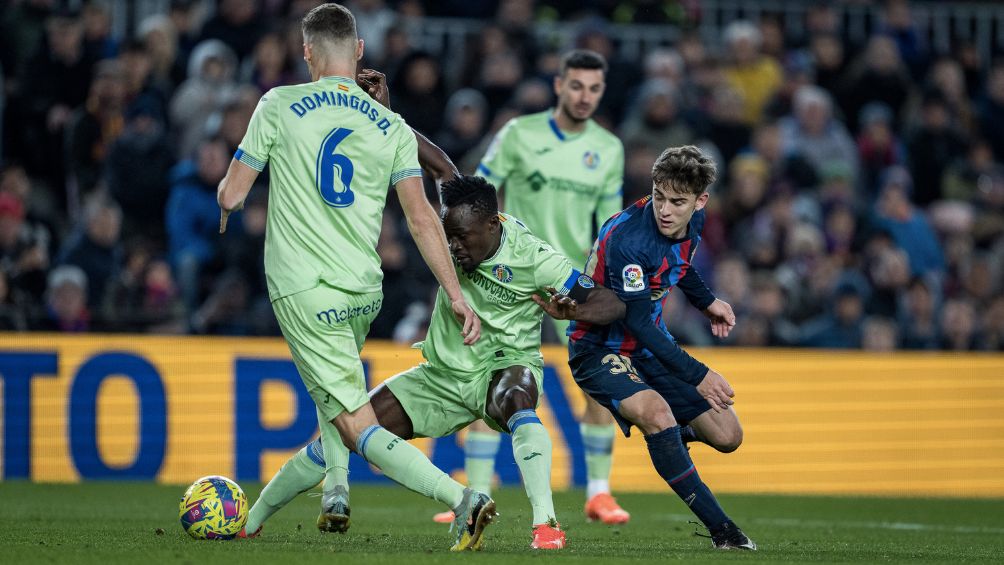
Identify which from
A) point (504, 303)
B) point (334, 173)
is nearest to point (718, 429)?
point (504, 303)

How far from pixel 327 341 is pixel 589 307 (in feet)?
4.35

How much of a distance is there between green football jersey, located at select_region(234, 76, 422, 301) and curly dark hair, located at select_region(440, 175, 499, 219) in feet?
1.91

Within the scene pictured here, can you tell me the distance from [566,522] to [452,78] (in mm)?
7369

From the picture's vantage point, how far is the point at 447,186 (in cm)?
705

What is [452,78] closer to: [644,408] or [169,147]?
[169,147]

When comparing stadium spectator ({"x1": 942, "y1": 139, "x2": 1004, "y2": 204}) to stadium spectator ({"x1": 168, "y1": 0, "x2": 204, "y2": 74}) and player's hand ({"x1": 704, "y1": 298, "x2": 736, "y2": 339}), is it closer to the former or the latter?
stadium spectator ({"x1": 168, "y1": 0, "x2": 204, "y2": 74})

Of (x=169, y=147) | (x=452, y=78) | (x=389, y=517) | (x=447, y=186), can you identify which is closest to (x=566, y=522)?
(x=389, y=517)

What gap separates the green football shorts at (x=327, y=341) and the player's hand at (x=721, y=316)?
202 centimetres

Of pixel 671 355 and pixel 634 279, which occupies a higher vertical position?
pixel 634 279

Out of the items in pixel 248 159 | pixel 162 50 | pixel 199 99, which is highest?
pixel 162 50

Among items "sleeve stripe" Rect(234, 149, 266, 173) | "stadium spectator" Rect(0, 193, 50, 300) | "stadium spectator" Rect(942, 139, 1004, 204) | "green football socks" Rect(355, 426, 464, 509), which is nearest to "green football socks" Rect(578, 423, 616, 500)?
"green football socks" Rect(355, 426, 464, 509)

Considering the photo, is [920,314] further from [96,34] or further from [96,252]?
[96,34]

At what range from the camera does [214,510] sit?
662 centimetres

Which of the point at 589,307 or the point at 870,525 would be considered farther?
the point at 870,525
